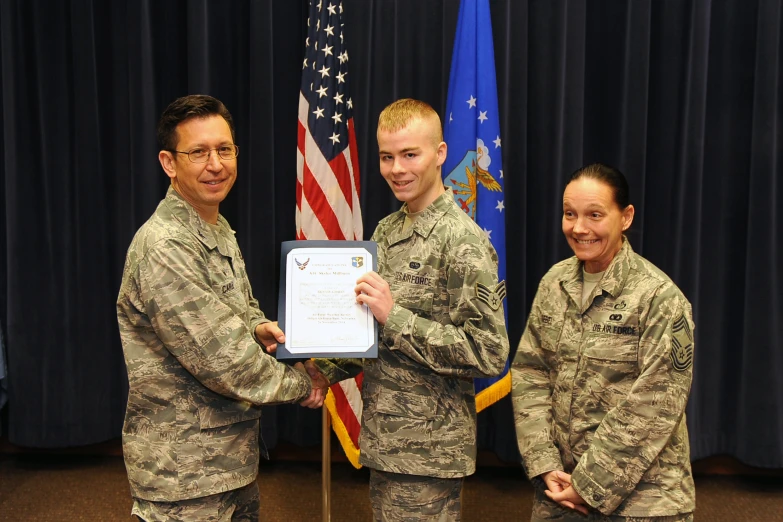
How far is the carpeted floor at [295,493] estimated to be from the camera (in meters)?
3.38

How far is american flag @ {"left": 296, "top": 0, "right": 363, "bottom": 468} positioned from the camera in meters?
3.19

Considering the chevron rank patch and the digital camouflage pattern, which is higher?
the chevron rank patch

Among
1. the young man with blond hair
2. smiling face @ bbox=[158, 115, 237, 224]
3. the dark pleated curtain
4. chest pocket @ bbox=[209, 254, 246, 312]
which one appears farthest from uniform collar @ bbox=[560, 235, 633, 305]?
the dark pleated curtain

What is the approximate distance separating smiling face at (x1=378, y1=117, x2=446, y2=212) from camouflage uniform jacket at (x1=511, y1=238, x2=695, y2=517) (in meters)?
0.58

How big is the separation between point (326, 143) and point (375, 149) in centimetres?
58

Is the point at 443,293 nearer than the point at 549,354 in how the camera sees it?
Yes

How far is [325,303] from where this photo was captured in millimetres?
1928

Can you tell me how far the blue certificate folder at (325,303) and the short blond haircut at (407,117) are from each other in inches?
15.3

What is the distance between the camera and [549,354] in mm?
2051

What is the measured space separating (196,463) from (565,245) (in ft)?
8.35

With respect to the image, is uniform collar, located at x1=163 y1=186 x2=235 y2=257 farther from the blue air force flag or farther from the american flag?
the blue air force flag

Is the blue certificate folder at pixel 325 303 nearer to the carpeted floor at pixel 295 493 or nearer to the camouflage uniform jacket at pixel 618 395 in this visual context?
the camouflage uniform jacket at pixel 618 395
